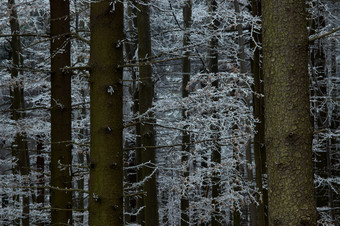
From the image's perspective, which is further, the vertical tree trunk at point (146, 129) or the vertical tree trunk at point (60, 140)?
the vertical tree trunk at point (146, 129)

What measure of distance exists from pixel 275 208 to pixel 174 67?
52.3 ft

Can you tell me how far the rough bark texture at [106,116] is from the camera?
353 cm

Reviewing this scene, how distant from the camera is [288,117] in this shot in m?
2.25

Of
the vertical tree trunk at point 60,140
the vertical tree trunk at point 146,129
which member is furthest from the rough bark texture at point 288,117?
the vertical tree trunk at point 146,129

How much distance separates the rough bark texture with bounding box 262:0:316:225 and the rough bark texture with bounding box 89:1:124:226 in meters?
1.66

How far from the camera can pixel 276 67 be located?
7.57 feet

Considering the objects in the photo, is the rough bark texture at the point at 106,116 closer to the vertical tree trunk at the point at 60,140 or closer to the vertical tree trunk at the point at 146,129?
the vertical tree trunk at the point at 60,140

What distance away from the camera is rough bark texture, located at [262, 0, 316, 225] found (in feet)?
7.25

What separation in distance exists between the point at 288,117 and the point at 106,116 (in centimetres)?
185

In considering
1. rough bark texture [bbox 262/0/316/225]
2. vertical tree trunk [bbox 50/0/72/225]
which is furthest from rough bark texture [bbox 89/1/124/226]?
rough bark texture [bbox 262/0/316/225]

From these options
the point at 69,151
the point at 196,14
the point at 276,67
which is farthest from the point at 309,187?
the point at 196,14

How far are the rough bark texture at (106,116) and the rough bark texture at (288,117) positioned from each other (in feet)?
5.45

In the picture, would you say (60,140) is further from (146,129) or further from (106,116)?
(146,129)

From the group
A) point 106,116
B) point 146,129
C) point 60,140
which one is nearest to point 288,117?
point 106,116
